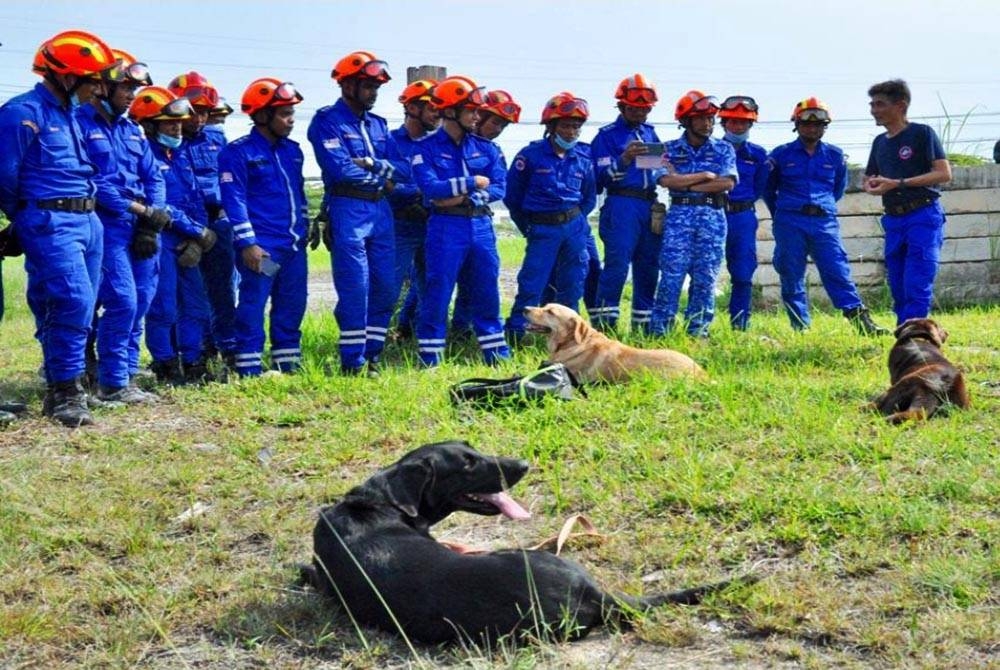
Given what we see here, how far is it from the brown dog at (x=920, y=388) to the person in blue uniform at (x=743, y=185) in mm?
4222

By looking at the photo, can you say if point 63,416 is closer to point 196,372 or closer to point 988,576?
point 196,372

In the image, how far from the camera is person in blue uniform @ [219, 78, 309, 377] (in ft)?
28.7

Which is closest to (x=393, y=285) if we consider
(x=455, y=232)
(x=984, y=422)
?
(x=455, y=232)

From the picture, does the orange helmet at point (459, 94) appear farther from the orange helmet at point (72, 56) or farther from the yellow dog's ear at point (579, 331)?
the orange helmet at point (72, 56)

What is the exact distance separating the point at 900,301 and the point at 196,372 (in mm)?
5809

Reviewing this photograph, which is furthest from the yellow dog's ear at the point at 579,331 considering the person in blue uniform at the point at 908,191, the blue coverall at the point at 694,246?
the person in blue uniform at the point at 908,191

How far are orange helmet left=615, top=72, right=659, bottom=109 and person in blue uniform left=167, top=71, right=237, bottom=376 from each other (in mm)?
3640

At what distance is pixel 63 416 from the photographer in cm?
735

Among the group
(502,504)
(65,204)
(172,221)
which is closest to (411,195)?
(172,221)

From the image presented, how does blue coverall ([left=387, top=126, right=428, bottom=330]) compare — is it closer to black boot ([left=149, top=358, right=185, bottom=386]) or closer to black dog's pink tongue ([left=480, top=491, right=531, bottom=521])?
black boot ([left=149, top=358, right=185, bottom=386])

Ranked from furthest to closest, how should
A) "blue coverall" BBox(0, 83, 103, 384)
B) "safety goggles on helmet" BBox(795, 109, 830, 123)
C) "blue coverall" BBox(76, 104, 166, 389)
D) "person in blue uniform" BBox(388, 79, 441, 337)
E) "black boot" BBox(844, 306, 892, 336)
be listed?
"safety goggles on helmet" BBox(795, 109, 830, 123)
"black boot" BBox(844, 306, 892, 336)
"person in blue uniform" BBox(388, 79, 441, 337)
"blue coverall" BBox(76, 104, 166, 389)
"blue coverall" BBox(0, 83, 103, 384)

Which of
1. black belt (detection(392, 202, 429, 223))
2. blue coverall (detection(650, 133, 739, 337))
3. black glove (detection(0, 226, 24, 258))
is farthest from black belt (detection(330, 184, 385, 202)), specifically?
blue coverall (detection(650, 133, 739, 337))

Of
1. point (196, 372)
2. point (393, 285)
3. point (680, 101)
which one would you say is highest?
point (680, 101)

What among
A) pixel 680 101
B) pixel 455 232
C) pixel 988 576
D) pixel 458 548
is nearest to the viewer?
pixel 988 576
